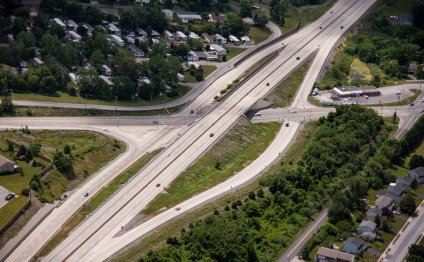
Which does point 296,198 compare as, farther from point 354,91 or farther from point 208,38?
point 208,38

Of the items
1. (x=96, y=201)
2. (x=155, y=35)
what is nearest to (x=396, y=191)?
(x=96, y=201)

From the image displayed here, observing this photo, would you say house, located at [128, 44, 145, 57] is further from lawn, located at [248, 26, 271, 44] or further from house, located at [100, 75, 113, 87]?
lawn, located at [248, 26, 271, 44]

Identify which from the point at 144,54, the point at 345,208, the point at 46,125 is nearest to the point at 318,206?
the point at 345,208

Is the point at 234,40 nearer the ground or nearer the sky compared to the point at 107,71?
nearer the sky

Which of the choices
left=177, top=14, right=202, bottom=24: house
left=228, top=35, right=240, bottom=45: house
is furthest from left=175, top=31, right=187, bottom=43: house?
left=228, top=35, right=240, bottom=45: house

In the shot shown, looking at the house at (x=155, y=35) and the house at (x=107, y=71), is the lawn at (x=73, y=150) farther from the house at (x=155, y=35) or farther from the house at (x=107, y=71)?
the house at (x=155, y=35)

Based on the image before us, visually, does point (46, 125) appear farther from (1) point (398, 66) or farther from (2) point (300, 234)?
(1) point (398, 66)

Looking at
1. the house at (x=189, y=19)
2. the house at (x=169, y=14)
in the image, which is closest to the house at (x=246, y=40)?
the house at (x=189, y=19)
